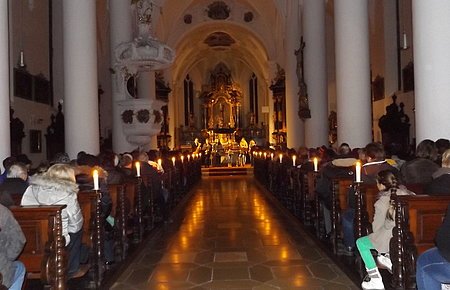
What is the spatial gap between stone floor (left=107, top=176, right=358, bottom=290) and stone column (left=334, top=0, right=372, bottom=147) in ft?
7.37

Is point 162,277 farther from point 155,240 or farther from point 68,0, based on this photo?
point 68,0

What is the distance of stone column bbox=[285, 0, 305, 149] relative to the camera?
614 inches

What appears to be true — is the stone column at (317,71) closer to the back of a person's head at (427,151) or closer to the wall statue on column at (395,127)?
the wall statue on column at (395,127)

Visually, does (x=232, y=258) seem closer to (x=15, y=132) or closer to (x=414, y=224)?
(x=414, y=224)

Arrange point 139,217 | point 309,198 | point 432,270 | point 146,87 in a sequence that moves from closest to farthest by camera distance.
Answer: point 432,270, point 139,217, point 309,198, point 146,87

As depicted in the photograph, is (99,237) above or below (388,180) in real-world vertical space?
below

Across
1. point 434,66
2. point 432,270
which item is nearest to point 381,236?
point 432,270

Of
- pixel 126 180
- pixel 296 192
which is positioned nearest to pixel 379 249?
pixel 126 180

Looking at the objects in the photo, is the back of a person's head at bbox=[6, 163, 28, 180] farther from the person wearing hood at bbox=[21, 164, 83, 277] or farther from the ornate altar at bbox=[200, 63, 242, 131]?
the ornate altar at bbox=[200, 63, 242, 131]

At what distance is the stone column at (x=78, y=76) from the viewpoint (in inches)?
382

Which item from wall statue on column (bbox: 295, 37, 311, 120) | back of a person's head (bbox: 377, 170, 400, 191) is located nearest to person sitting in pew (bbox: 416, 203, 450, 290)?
back of a person's head (bbox: 377, 170, 400, 191)

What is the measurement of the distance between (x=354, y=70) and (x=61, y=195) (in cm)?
696

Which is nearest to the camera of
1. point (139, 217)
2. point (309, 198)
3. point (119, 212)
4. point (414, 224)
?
point (414, 224)

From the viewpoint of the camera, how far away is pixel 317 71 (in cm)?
1313
